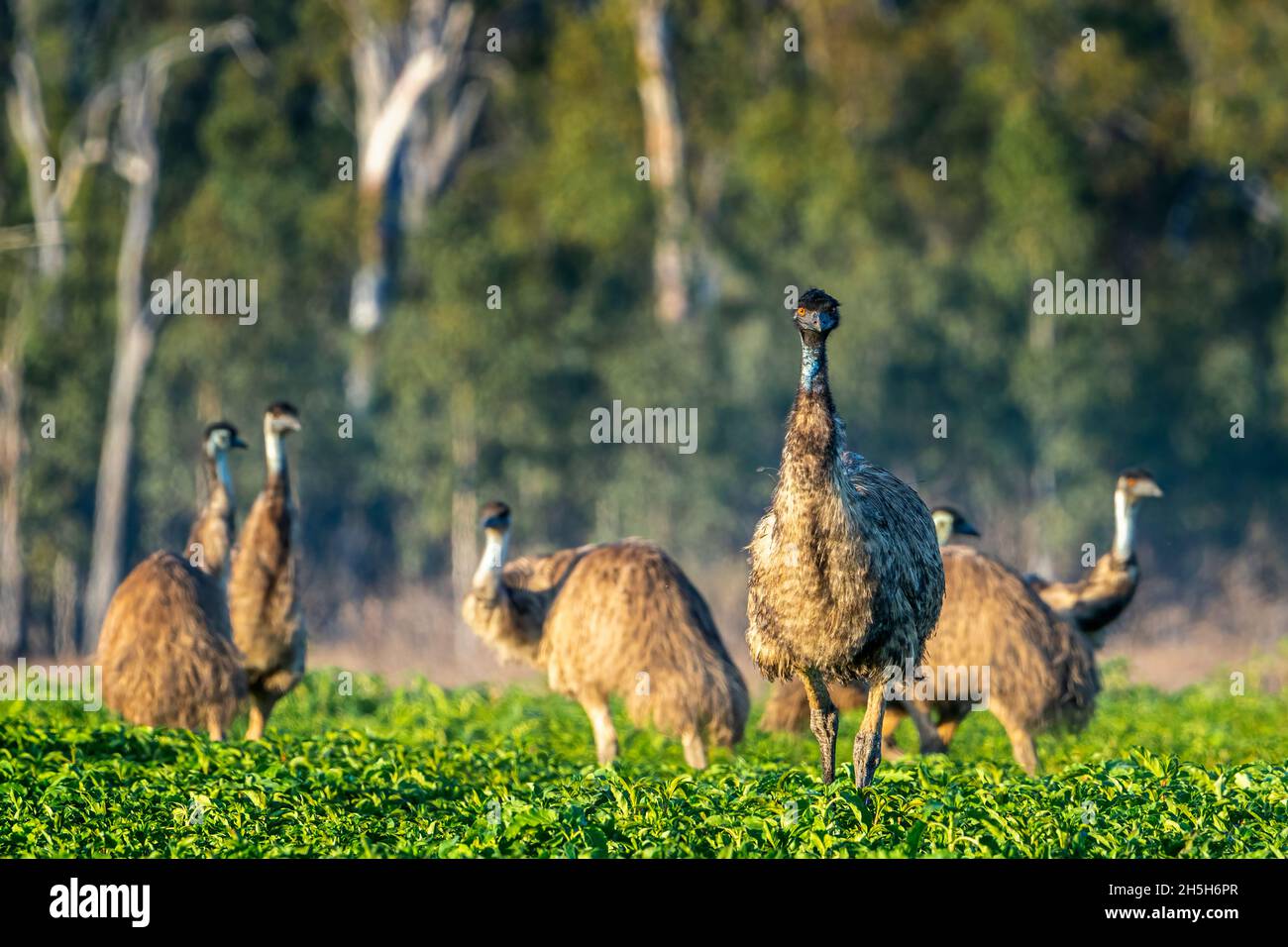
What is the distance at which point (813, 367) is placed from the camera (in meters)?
9.27

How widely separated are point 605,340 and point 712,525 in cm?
354

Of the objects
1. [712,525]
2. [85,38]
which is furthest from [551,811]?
[85,38]

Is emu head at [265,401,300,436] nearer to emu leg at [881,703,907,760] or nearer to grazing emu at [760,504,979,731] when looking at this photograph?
grazing emu at [760,504,979,731]

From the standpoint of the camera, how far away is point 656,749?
1348cm

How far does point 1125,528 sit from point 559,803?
22.7 ft

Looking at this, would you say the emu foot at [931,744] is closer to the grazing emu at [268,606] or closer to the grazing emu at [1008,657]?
the grazing emu at [1008,657]

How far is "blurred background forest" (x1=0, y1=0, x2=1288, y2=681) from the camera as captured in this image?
3055cm

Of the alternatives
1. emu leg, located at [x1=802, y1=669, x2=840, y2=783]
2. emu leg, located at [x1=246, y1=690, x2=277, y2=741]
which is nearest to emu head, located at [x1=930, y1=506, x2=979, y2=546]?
emu leg, located at [x1=246, y1=690, x2=277, y2=741]

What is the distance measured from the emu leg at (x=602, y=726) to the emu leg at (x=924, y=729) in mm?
1803

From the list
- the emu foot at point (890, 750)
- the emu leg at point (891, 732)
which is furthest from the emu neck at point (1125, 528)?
the emu foot at point (890, 750)

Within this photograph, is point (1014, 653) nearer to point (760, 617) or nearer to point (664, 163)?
point (760, 617)

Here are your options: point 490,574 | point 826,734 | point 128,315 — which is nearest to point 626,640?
point 490,574

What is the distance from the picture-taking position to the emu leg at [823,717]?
9.99m

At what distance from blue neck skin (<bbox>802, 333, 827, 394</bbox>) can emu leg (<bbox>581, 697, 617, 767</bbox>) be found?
4150 millimetres
